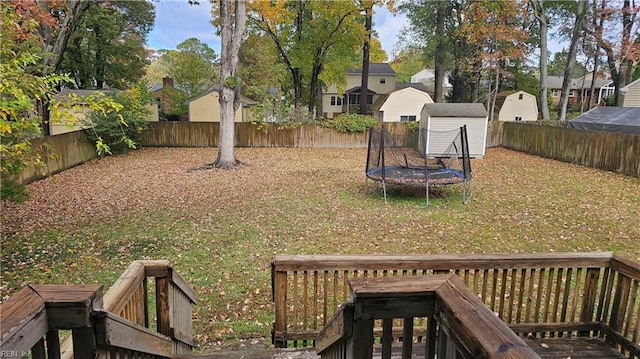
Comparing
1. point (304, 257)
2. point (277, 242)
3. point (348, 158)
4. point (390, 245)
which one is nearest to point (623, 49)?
point (348, 158)

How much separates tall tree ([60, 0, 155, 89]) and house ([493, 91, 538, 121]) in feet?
86.5

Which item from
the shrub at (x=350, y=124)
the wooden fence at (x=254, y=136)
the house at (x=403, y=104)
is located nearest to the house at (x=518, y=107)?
the house at (x=403, y=104)

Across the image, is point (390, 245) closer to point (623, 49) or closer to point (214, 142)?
point (214, 142)

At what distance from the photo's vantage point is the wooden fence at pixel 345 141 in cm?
1245

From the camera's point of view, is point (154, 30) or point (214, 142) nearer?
point (214, 142)

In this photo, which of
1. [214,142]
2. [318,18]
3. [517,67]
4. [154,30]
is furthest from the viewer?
[517,67]

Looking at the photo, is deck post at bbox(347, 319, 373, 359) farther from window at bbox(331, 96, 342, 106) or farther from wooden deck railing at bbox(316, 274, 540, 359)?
window at bbox(331, 96, 342, 106)

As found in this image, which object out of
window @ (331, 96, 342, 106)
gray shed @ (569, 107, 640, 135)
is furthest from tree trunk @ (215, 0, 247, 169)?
window @ (331, 96, 342, 106)

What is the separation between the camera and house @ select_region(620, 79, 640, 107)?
21.0 metres

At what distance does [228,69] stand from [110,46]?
15.3 m

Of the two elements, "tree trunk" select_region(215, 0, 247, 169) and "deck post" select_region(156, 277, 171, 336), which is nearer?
"deck post" select_region(156, 277, 171, 336)

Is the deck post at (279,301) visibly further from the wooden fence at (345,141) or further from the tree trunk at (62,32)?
the tree trunk at (62,32)

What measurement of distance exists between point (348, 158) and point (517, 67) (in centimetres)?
2233

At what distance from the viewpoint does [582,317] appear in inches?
132
